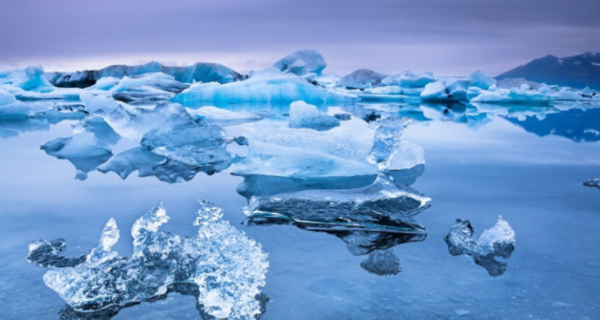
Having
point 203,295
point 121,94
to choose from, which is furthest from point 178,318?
point 121,94

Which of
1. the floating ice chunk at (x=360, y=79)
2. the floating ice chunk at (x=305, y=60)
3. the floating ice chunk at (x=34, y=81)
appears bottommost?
the floating ice chunk at (x=360, y=79)

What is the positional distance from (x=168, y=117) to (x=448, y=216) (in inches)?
100

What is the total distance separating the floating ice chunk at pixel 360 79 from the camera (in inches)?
1072

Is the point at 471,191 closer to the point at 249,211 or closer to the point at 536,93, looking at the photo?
the point at 249,211

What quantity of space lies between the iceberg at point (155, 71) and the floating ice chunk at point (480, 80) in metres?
8.69

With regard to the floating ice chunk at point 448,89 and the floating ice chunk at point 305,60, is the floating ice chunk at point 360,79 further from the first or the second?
the floating ice chunk at point 448,89

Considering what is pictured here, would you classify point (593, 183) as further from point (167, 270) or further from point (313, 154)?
point (167, 270)

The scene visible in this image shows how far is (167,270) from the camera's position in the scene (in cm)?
151

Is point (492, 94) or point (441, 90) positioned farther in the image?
point (492, 94)

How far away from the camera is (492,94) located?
1559cm

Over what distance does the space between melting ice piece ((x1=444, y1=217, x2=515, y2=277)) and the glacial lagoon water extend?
0.04m

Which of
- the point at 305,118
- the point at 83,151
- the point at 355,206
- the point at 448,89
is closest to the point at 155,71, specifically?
the point at 448,89

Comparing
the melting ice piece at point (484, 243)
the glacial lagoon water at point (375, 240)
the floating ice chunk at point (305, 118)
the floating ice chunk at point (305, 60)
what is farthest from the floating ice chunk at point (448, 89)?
the melting ice piece at point (484, 243)

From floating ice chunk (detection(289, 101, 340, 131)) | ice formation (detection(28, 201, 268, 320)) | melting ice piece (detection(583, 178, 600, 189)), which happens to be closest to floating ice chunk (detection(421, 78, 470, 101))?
floating ice chunk (detection(289, 101, 340, 131))
